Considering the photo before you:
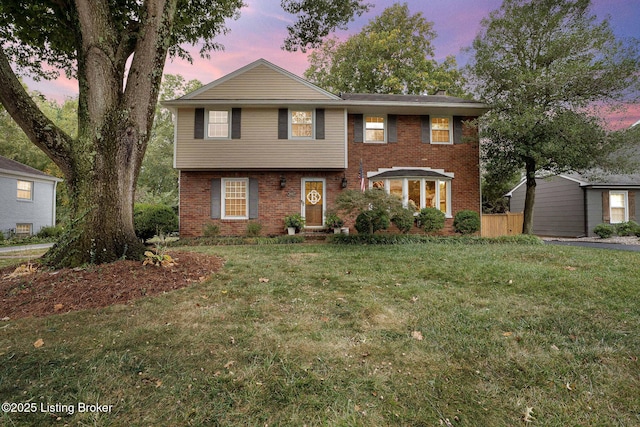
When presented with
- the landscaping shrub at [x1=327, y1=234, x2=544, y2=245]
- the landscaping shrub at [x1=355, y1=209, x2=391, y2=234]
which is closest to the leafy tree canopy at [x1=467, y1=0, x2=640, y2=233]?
the landscaping shrub at [x1=327, y1=234, x2=544, y2=245]

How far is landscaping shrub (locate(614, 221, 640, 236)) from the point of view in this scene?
1343cm

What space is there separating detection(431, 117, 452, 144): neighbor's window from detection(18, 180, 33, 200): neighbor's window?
21144 millimetres

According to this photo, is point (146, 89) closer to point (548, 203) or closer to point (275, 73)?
point (275, 73)

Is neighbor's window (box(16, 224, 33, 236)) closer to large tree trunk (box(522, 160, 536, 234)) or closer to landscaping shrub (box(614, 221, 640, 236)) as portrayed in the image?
large tree trunk (box(522, 160, 536, 234))

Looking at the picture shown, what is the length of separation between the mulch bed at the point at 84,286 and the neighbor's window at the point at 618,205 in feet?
65.1

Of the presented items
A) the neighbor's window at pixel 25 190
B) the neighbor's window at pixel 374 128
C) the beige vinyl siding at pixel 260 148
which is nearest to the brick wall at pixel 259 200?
the beige vinyl siding at pixel 260 148

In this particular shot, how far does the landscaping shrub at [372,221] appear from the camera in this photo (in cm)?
943

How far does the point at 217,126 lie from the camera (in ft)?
36.9

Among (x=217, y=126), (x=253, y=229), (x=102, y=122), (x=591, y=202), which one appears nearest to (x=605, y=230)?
(x=591, y=202)

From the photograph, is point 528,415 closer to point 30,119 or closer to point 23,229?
point 30,119

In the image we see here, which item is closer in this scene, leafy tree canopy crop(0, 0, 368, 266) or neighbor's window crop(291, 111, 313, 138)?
leafy tree canopy crop(0, 0, 368, 266)

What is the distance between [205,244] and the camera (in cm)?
985

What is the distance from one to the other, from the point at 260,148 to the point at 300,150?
1581mm

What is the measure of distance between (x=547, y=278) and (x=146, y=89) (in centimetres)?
769
